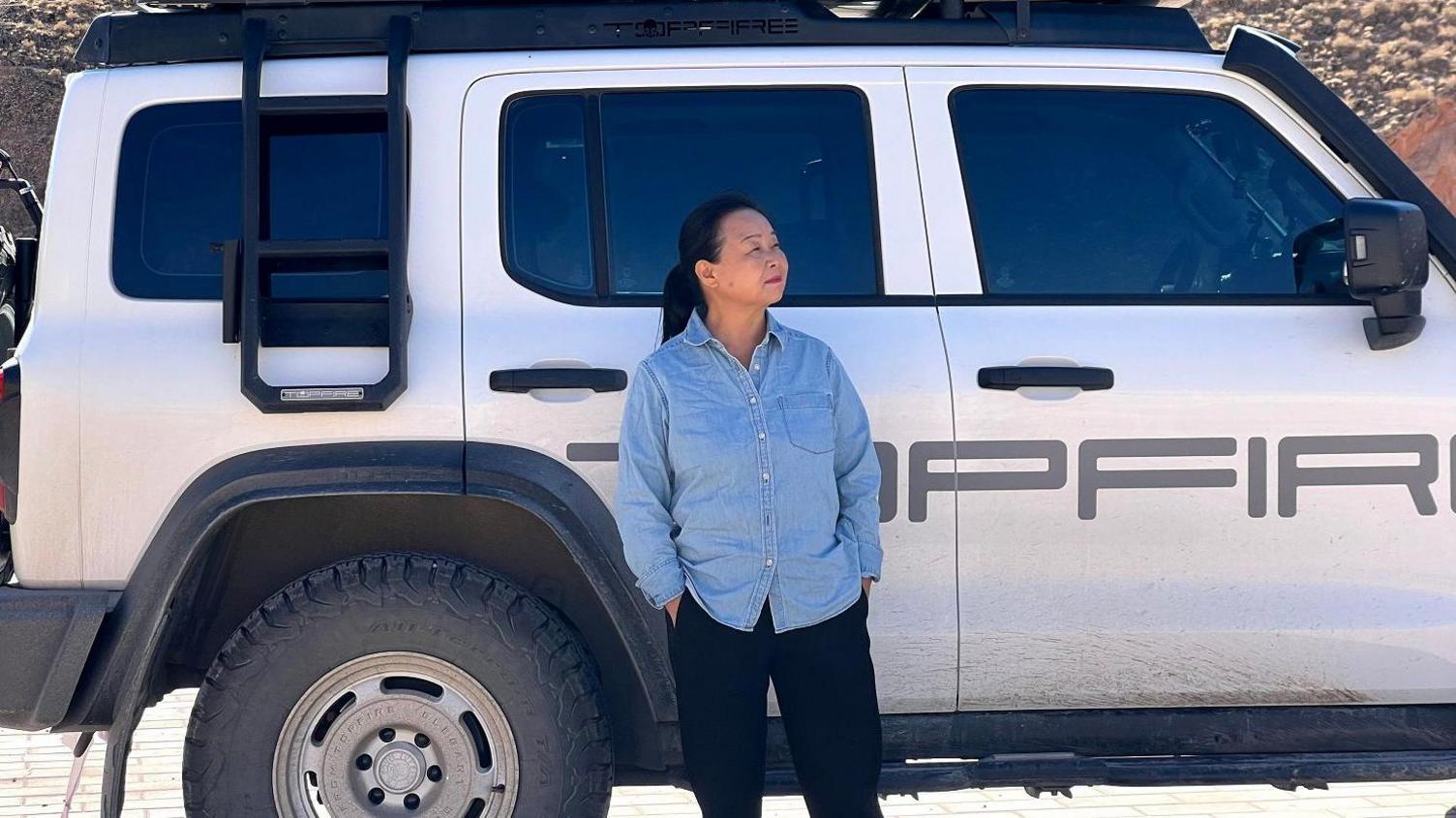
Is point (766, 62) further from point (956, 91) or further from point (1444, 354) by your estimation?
point (1444, 354)

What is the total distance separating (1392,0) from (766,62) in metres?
18.9

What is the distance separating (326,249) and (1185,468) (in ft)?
6.89

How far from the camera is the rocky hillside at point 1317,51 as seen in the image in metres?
17.8

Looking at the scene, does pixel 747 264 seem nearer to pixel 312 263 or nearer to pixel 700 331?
pixel 700 331

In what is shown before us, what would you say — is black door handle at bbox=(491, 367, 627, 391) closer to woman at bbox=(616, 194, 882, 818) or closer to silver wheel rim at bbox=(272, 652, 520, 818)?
woman at bbox=(616, 194, 882, 818)

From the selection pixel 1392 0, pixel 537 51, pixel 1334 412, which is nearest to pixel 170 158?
pixel 537 51

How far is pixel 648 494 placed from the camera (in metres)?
2.97

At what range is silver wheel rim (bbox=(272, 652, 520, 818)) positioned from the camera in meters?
3.42

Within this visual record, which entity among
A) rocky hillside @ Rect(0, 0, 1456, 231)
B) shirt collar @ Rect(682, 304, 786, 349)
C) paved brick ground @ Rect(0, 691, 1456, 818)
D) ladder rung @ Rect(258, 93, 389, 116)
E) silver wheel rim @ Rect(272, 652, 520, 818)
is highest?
rocky hillside @ Rect(0, 0, 1456, 231)

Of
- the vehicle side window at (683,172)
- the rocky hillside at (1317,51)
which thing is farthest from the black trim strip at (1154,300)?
the rocky hillside at (1317,51)

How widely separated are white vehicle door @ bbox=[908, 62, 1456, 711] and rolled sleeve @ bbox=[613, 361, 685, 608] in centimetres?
85

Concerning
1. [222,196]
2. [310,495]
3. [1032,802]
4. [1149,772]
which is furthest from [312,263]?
[1032,802]

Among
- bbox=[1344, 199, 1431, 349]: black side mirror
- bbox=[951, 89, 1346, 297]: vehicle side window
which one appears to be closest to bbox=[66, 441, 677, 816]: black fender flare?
bbox=[951, 89, 1346, 297]: vehicle side window

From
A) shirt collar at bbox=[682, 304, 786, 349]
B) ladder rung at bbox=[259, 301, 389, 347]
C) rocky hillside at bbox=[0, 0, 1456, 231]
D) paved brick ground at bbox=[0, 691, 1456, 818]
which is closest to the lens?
shirt collar at bbox=[682, 304, 786, 349]
